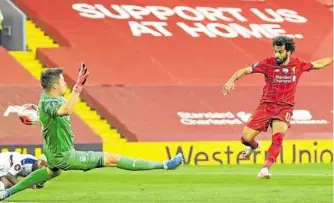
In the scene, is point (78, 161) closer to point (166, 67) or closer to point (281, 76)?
point (281, 76)

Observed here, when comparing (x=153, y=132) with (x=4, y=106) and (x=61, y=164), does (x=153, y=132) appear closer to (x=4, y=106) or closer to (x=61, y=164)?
(x=4, y=106)

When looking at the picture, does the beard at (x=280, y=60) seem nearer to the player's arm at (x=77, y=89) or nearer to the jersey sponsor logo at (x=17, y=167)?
the jersey sponsor logo at (x=17, y=167)

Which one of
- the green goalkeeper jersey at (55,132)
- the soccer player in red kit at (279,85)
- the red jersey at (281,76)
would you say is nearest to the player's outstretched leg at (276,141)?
the soccer player in red kit at (279,85)

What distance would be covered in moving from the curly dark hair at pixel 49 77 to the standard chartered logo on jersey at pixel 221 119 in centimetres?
1719

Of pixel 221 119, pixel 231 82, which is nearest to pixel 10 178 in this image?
pixel 231 82

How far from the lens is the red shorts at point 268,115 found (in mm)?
18953

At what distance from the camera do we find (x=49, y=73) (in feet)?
46.4

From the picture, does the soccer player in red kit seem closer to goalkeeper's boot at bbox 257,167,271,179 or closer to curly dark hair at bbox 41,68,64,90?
goalkeeper's boot at bbox 257,167,271,179

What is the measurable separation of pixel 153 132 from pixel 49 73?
16.3m

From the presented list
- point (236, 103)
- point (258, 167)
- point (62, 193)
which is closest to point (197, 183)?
point (62, 193)

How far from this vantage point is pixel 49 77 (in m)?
14.2

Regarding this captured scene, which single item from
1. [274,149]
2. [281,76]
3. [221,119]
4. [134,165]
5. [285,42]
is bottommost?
[221,119]

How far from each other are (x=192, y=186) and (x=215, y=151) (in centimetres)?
888

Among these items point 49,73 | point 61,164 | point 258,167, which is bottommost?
point 258,167
